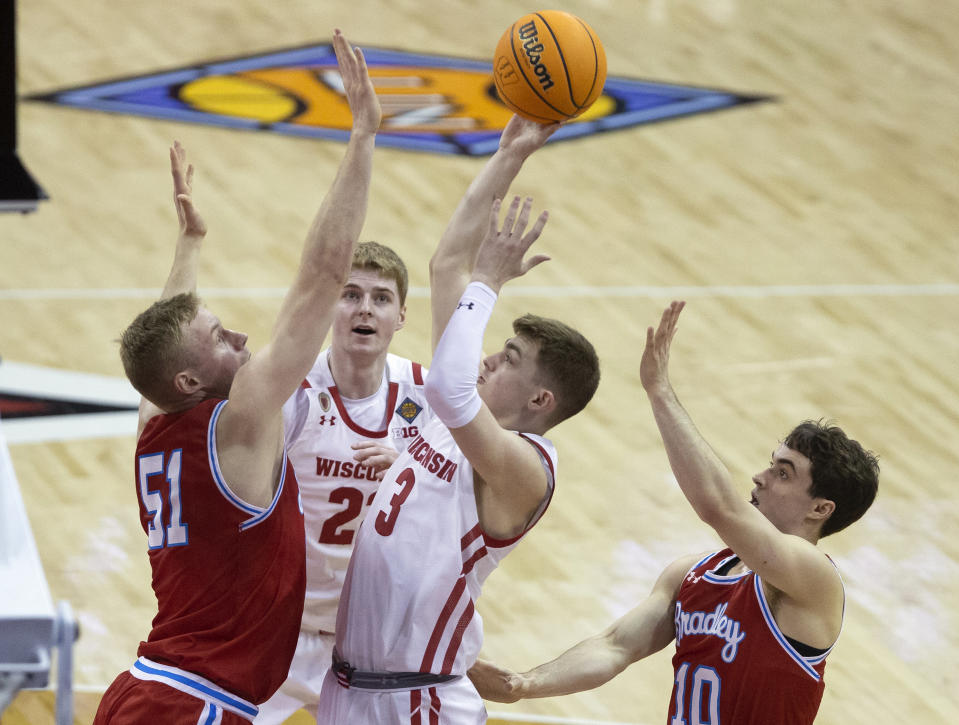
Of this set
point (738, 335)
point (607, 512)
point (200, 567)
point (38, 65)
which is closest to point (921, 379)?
point (738, 335)

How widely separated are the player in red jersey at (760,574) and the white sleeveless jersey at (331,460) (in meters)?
1.35

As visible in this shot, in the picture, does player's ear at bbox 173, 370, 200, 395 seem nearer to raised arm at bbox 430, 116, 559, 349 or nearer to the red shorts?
raised arm at bbox 430, 116, 559, 349

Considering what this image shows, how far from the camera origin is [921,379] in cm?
1034

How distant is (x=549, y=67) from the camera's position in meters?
5.00

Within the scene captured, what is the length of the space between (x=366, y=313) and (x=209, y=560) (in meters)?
1.39

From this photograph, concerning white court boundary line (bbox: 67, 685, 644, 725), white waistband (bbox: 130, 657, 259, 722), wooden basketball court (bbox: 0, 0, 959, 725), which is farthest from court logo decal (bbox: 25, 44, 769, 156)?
white waistband (bbox: 130, 657, 259, 722)

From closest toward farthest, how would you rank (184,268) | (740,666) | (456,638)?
1. (740,666)
2. (456,638)
3. (184,268)

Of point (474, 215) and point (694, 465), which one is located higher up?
point (474, 215)

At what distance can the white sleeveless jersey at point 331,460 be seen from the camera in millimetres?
5613

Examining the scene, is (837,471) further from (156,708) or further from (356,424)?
(156,708)

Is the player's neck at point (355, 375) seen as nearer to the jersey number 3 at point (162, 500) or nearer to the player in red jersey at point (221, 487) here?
the player in red jersey at point (221, 487)

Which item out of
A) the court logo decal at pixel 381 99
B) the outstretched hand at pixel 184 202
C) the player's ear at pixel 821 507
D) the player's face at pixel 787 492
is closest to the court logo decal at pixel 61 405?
the outstretched hand at pixel 184 202

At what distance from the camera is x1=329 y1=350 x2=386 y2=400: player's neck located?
18.8 ft

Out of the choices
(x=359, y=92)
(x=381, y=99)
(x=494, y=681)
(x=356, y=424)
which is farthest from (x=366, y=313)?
(x=381, y=99)
